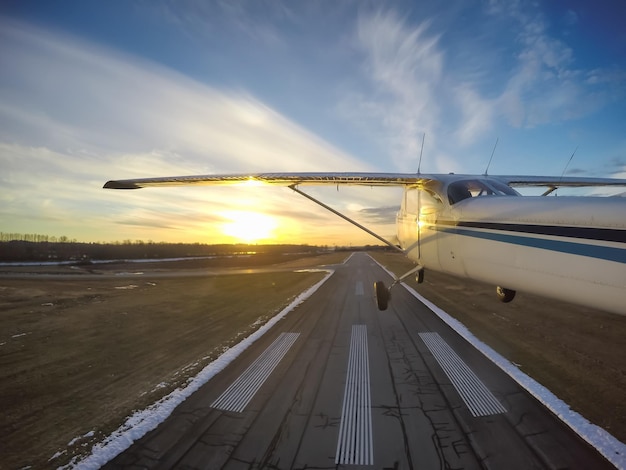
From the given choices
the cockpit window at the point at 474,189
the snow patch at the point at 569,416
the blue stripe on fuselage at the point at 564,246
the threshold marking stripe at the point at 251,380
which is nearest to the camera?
the blue stripe on fuselage at the point at 564,246

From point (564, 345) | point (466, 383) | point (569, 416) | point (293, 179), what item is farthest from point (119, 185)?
point (564, 345)

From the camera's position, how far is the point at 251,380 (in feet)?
22.3

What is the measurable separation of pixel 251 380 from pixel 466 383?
15.2 feet

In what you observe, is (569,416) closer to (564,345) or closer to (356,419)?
(356,419)

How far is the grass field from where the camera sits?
502 centimetres

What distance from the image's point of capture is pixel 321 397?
5895 mm

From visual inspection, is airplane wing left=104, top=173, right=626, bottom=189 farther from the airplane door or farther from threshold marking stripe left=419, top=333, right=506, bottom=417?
threshold marking stripe left=419, top=333, right=506, bottom=417

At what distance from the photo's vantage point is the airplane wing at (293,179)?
790 centimetres

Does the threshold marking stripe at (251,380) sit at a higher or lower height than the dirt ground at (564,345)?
lower

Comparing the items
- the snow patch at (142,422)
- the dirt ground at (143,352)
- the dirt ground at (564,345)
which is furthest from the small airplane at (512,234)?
the snow patch at (142,422)

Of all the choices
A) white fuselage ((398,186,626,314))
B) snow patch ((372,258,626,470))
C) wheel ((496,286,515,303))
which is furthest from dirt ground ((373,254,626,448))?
white fuselage ((398,186,626,314))

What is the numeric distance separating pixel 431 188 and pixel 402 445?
5.39m

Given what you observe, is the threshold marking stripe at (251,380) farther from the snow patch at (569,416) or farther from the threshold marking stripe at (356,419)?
the snow patch at (569,416)

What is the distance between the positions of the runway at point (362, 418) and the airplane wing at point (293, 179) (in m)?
4.72
